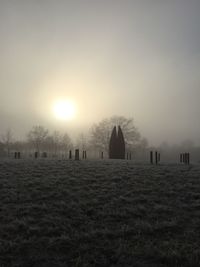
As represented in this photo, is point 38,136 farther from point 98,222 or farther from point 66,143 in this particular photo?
point 98,222

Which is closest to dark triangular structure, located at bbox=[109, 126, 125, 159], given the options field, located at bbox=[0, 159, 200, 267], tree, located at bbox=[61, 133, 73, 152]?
field, located at bbox=[0, 159, 200, 267]

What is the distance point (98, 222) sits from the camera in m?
8.95

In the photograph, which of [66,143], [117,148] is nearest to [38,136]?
[66,143]

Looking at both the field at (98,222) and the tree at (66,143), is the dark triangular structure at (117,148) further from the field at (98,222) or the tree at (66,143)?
the tree at (66,143)

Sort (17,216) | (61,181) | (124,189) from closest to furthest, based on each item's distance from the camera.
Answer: (17,216) < (124,189) < (61,181)

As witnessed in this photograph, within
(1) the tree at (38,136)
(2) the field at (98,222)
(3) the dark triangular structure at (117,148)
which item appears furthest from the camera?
(1) the tree at (38,136)

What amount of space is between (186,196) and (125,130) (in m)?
59.7

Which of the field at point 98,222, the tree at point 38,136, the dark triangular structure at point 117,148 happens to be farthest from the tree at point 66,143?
the field at point 98,222

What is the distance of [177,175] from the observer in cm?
1745

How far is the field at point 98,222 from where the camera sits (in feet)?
21.8

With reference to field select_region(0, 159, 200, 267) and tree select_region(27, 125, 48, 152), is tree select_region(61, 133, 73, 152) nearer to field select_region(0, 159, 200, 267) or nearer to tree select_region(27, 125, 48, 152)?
tree select_region(27, 125, 48, 152)

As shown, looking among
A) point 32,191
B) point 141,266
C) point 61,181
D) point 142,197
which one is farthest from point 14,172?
point 141,266

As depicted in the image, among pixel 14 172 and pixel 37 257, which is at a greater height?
pixel 14 172

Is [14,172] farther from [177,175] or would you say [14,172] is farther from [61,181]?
[177,175]
